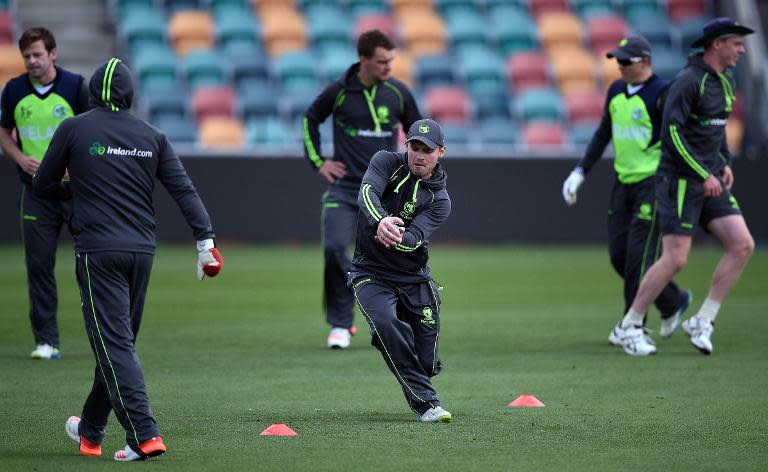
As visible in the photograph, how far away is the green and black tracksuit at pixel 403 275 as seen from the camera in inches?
320

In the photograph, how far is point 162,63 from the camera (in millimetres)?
24859

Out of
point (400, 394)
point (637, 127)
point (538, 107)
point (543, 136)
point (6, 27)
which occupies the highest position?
point (637, 127)

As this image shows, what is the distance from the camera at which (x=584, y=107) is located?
2522cm

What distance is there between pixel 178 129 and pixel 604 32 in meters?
8.24

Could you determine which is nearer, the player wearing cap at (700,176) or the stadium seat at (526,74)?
the player wearing cap at (700,176)

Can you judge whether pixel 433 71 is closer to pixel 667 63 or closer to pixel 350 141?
pixel 667 63

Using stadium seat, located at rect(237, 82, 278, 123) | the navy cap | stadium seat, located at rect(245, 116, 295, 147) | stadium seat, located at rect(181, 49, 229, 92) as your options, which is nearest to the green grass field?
the navy cap

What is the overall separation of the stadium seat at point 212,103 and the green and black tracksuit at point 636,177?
43.3ft

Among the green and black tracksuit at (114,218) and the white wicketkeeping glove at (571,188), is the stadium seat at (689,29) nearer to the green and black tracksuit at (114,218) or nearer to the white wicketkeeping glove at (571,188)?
the white wicketkeeping glove at (571,188)

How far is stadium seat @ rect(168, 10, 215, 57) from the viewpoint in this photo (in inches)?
1013

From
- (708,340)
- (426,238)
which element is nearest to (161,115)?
(708,340)

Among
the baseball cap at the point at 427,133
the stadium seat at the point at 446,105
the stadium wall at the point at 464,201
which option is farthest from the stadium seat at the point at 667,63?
the baseball cap at the point at 427,133

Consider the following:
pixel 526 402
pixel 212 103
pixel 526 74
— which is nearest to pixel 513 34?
pixel 526 74

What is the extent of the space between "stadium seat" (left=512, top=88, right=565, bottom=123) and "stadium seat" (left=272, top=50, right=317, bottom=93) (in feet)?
12.0
